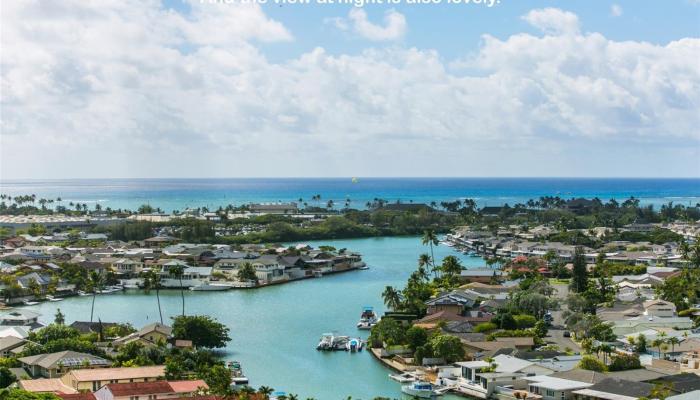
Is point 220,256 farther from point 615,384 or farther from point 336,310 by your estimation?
point 615,384

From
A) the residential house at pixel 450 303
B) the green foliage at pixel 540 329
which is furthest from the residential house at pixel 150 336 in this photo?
the green foliage at pixel 540 329

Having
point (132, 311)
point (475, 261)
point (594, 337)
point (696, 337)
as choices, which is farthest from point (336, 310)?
point (475, 261)

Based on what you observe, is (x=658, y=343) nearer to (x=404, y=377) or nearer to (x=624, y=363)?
(x=624, y=363)

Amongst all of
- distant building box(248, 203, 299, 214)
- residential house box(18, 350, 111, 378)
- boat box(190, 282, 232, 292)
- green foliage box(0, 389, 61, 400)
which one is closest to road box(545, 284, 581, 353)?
residential house box(18, 350, 111, 378)

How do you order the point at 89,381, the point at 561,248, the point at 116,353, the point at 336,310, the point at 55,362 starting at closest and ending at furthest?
1. the point at 89,381
2. the point at 55,362
3. the point at 116,353
4. the point at 336,310
5. the point at 561,248

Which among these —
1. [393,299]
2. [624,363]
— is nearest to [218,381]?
[624,363]

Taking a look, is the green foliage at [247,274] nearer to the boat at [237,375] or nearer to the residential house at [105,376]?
the boat at [237,375]
